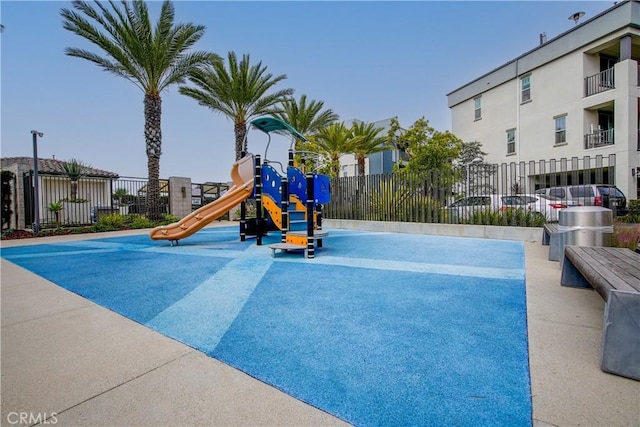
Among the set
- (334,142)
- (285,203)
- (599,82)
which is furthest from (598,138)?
(285,203)

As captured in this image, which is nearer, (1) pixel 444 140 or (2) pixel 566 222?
(2) pixel 566 222

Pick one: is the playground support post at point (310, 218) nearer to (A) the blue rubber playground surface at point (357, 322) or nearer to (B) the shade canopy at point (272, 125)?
(A) the blue rubber playground surface at point (357, 322)

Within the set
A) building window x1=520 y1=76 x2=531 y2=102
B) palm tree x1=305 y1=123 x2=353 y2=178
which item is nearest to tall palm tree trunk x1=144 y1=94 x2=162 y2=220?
palm tree x1=305 y1=123 x2=353 y2=178

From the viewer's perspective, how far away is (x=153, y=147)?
50.7 feet

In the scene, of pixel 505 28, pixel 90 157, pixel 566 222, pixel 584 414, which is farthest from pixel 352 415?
pixel 90 157

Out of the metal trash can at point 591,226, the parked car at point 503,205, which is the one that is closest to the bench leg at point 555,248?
the metal trash can at point 591,226

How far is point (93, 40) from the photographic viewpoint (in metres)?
13.4

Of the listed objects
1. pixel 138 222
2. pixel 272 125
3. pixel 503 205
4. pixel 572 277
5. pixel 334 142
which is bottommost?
pixel 572 277

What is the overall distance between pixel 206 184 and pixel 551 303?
20.6 m

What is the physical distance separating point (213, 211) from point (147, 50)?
10160 millimetres

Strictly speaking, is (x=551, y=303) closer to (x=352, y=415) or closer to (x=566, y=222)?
(x=566, y=222)

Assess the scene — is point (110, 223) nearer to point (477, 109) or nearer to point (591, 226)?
point (591, 226)

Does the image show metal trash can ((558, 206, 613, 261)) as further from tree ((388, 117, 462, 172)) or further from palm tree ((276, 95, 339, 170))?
palm tree ((276, 95, 339, 170))

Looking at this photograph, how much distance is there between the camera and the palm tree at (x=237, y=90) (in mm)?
16719
